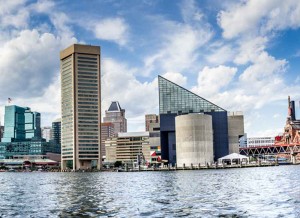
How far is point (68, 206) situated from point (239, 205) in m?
19.3

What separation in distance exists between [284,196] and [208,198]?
9237 mm

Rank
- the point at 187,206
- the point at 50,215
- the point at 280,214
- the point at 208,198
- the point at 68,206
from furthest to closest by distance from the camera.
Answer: the point at 208,198
the point at 68,206
the point at 187,206
the point at 50,215
the point at 280,214

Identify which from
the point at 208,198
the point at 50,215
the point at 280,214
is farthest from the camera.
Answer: the point at 208,198

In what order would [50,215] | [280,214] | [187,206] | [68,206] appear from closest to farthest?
[280,214] < [50,215] < [187,206] < [68,206]

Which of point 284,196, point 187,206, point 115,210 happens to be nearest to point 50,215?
point 115,210

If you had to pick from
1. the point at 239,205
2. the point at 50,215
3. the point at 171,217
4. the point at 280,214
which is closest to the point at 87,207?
the point at 50,215

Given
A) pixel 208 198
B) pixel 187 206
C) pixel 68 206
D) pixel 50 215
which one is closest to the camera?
pixel 50 215

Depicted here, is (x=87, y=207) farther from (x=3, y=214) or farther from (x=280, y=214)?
(x=280, y=214)

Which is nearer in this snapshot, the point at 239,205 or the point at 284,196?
the point at 239,205

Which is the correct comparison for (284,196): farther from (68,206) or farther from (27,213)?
(27,213)

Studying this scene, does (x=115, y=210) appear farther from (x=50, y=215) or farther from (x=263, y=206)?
(x=263, y=206)

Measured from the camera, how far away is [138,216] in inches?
1697

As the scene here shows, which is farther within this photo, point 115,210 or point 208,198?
point 208,198

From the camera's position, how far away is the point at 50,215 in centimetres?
4575
